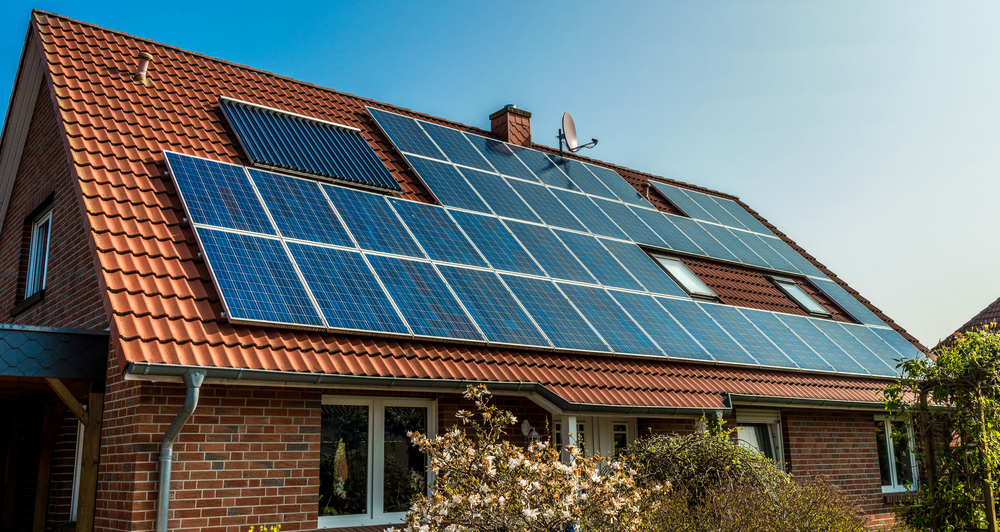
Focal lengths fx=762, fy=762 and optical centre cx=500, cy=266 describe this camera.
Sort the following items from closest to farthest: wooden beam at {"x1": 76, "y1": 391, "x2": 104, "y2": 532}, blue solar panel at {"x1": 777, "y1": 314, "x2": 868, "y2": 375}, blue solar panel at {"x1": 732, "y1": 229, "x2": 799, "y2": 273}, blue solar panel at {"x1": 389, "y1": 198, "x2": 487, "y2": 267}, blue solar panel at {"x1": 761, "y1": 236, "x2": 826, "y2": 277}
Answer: wooden beam at {"x1": 76, "y1": 391, "x2": 104, "y2": 532} < blue solar panel at {"x1": 389, "y1": 198, "x2": 487, "y2": 267} < blue solar panel at {"x1": 777, "y1": 314, "x2": 868, "y2": 375} < blue solar panel at {"x1": 732, "y1": 229, "x2": 799, "y2": 273} < blue solar panel at {"x1": 761, "y1": 236, "x2": 826, "y2": 277}

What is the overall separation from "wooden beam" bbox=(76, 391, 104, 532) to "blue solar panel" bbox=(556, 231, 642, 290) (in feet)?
21.5

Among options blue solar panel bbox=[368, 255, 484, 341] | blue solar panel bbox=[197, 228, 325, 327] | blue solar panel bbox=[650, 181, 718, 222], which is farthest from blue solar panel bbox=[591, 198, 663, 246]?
blue solar panel bbox=[197, 228, 325, 327]

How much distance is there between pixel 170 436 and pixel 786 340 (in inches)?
384

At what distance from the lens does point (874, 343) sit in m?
14.5

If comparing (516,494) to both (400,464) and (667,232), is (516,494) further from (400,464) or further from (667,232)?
(667,232)

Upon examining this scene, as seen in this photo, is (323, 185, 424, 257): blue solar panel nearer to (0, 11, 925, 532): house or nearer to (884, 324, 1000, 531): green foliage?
(0, 11, 925, 532): house

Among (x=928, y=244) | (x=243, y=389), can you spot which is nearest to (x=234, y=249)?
(x=243, y=389)

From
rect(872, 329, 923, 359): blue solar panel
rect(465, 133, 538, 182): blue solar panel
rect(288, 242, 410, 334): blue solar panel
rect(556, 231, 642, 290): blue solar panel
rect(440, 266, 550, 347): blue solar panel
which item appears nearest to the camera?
rect(288, 242, 410, 334): blue solar panel

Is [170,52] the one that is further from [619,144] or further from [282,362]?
[619,144]

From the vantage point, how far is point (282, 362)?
691cm

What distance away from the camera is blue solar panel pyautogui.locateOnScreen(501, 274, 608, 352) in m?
9.26

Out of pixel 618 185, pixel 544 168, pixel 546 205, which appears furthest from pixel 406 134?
pixel 618 185

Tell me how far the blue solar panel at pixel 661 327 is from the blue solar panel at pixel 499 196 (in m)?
1.99

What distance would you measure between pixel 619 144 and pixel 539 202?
623cm
